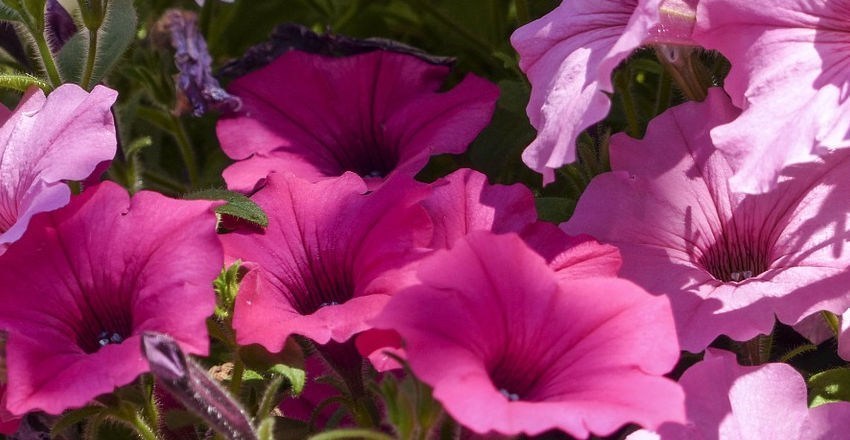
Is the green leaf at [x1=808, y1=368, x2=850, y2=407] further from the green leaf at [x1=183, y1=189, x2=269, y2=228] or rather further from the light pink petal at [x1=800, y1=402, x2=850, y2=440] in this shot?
the green leaf at [x1=183, y1=189, x2=269, y2=228]

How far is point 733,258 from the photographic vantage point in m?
0.92

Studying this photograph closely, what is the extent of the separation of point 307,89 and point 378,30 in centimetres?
34

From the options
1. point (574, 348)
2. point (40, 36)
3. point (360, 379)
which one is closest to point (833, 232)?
point (574, 348)

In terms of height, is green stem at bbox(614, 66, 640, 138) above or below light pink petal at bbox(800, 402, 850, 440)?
above

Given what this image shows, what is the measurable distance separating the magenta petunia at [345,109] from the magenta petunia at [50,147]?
0.74 ft

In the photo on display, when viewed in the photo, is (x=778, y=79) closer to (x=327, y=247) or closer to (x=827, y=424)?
(x=827, y=424)

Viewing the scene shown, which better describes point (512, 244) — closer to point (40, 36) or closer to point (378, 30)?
point (40, 36)

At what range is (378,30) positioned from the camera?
1.43 metres

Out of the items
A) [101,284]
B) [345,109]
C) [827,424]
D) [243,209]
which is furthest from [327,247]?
[827,424]

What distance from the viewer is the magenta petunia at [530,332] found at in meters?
0.65

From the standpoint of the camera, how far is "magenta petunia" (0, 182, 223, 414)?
0.71 metres

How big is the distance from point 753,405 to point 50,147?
1.82 ft

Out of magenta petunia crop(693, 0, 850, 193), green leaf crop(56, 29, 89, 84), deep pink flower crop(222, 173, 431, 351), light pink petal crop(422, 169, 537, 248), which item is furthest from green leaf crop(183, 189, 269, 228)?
magenta petunia crop(693, 0, 850, 193)

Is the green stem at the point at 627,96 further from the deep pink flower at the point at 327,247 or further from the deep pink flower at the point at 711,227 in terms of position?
the deep pink flower at the point at 327,247
